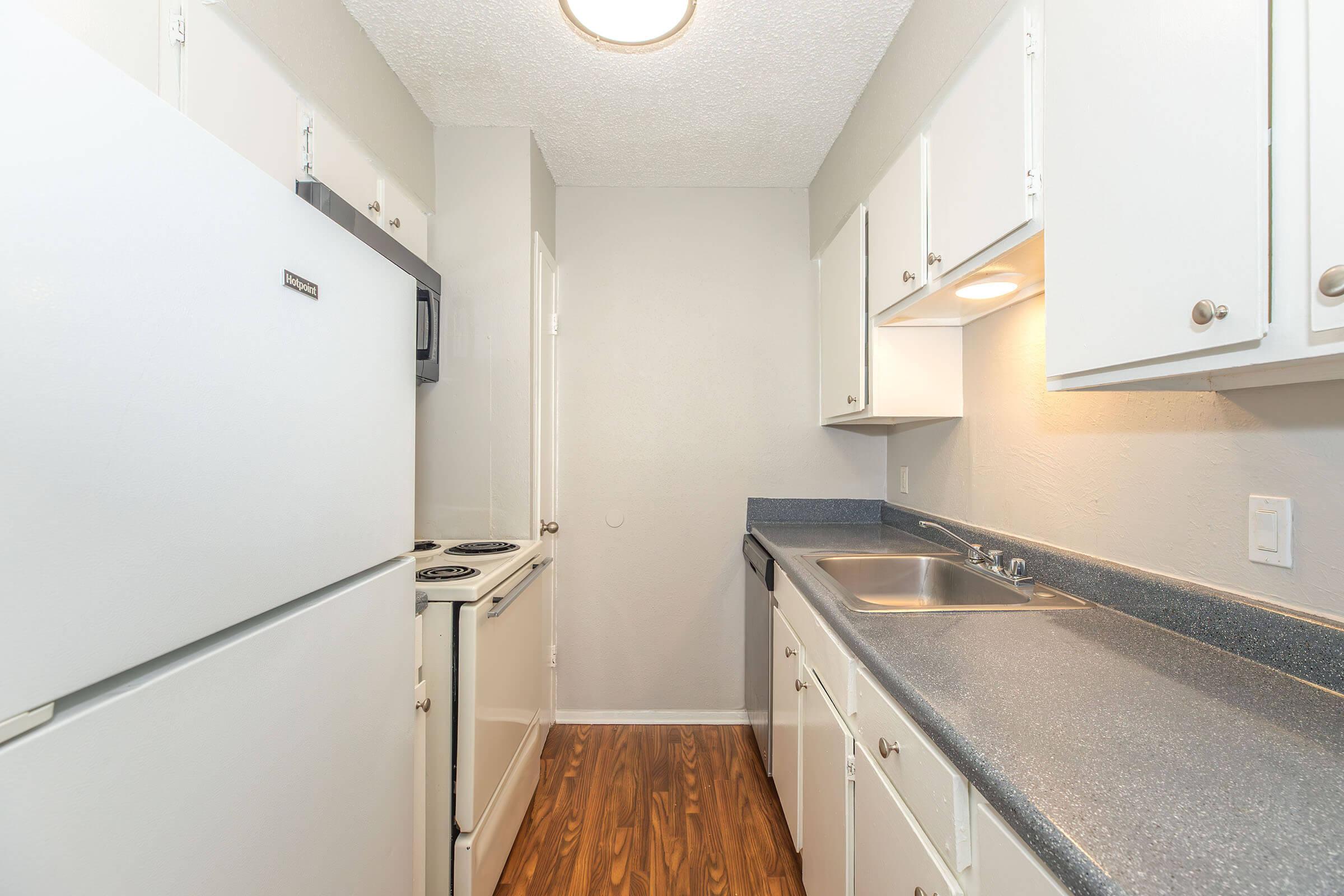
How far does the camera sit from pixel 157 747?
523 millimetres

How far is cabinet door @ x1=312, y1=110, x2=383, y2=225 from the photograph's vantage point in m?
1.47

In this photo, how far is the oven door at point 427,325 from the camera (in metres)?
1.90

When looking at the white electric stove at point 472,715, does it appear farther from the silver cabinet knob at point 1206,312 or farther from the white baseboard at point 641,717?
the silver cabinet knob at point 1206,312

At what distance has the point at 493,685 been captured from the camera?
5.33ft

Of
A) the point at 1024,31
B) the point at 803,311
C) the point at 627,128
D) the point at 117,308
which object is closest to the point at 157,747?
the point at 117,308

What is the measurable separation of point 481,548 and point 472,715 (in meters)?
0.65

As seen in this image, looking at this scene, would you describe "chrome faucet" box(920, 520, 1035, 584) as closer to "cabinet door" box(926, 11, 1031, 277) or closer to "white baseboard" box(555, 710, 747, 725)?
"cabinet door" box(926, 11, 1031, 277)

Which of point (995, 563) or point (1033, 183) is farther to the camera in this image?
point (995, 563)

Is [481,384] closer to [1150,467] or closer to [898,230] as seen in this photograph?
[898,230]

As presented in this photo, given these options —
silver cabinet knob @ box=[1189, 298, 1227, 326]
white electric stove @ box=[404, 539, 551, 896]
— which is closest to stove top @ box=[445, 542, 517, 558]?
white electric stove @ box=[404, 539, 551, 896]

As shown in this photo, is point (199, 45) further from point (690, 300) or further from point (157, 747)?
point (690, 300)

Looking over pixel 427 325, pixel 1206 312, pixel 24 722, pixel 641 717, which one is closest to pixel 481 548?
pixel 427 325

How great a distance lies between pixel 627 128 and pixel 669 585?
194cm

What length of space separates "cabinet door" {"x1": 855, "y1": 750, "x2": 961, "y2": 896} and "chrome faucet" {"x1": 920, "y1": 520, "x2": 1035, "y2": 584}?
2.20 feet
